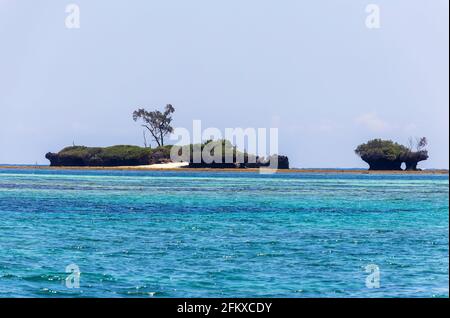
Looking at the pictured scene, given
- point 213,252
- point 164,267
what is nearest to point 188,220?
point 213,252

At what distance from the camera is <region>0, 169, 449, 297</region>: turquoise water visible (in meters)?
27.0

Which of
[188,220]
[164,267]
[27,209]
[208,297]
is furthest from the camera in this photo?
[27,209]

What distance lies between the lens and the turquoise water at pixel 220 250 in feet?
88.6

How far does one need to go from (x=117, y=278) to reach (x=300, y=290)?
654 centimetres

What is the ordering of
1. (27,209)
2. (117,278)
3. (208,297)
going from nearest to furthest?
(208,297), (117,278), (27,209)

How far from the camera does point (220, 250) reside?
3678 centimetres

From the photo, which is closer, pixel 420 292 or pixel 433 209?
pixel 420 292

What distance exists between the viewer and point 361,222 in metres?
53.7

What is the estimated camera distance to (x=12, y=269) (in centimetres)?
2989

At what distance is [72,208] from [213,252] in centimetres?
2798

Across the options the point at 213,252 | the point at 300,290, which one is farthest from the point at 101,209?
the point at 300,290
